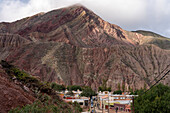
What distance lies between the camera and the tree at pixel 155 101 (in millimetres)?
20375

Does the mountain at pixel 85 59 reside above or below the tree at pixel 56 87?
above

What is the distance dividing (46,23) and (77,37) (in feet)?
94.7

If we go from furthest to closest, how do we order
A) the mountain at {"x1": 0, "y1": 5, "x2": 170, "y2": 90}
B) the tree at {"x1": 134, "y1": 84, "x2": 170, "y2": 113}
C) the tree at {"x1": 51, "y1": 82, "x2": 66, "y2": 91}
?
1. the mountain at {"x1": 0, "y1": 5, "x2": 170, "y2": 90}
2. the tree at {"x1": 51, "y1": 82, "x2": 66, "y2": 91}
3. the tree at {"x1": 134, "y1": 84, "x2": 170, "y2": 113}

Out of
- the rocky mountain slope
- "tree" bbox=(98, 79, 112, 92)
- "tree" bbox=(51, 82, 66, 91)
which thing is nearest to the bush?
"tree" bbox=(51, 82, 66, 91)

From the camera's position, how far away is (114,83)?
81750 millimetres

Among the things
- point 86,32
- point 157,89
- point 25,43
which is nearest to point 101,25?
point 86,32

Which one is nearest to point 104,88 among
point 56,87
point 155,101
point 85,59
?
point 56,87

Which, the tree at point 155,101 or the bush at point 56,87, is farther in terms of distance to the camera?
the bush at point 56,87

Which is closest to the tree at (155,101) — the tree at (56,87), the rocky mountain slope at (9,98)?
the rocky mountain slope at (9,98)

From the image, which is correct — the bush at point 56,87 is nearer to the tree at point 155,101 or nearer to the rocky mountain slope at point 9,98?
the tree at point 155,101

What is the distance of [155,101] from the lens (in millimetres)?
20781

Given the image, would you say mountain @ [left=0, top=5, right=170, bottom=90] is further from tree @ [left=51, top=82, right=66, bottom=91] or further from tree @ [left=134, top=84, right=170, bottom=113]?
tree @ [left=134, top=84, right=170, bottom=113]

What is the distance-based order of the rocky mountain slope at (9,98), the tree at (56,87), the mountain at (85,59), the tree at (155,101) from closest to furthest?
the rocky mountain slope at (9,98)
the tree at (155,101)
the tree at (56,87)
the mountain at (85,59)

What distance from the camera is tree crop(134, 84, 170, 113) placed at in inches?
802
